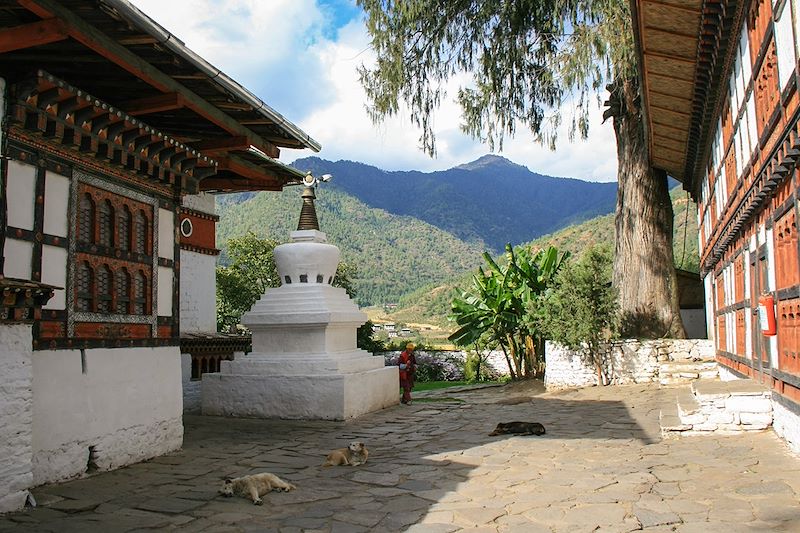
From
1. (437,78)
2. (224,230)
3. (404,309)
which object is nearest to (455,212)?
(224,230)

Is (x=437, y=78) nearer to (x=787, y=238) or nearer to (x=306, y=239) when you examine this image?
(x=306, y=239)

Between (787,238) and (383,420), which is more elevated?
(787,238)

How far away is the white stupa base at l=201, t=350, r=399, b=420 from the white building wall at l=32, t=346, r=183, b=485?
9.61ft

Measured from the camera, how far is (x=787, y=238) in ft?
23.7

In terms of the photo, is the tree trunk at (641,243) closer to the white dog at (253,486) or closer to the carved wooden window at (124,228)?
the carved wooden window at (124,228)

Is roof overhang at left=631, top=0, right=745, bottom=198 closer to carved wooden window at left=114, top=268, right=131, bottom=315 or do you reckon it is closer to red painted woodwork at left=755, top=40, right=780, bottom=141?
red painted woodwork at left=755, top=40, right=780, bottom=141

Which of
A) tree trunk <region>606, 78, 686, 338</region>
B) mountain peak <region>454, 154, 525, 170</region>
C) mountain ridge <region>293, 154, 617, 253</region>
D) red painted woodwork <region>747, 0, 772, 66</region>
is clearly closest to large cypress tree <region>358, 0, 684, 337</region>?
tree trunk <region>606, 78, 686, 338</region>

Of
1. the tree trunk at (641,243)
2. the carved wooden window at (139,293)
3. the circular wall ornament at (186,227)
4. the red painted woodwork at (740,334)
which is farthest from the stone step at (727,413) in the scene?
the circular wall ornament at (186,227)

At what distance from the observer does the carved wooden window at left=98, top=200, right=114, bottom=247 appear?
303 inches

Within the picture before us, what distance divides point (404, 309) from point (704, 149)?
1922 inches

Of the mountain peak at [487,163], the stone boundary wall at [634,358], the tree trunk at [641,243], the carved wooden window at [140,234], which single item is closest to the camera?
the carved wooden window at [140,234]

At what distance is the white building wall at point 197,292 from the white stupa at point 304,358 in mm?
2312

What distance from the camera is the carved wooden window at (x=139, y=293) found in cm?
813

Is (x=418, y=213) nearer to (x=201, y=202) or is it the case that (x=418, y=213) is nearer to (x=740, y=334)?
(x=201, y=202)
